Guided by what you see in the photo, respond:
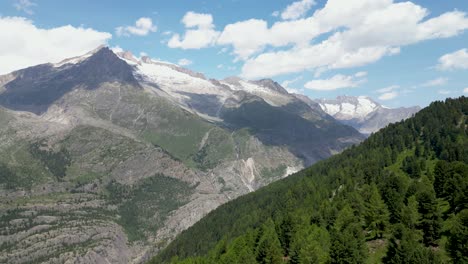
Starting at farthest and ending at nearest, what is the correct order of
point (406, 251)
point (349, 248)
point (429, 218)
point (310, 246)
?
point (310, 246)
point (429, 218)
point (349, 248)
point (406, 251)

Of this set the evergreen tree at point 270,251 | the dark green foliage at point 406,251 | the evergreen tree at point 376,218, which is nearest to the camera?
the dark green foliage at point 406,251

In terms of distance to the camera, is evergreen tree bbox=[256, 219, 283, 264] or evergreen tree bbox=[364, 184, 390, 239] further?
evergreen tree bbox=[364, 184, 390, 239]

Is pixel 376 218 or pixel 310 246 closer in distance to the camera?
pixel 310 246

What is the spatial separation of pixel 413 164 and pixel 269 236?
296 feet

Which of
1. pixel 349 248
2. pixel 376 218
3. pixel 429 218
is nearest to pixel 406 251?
pixel 349 248

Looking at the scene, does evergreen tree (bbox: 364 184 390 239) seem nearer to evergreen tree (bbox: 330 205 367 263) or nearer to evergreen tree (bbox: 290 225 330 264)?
evergreen tree (bbox: 330 205 367 263)

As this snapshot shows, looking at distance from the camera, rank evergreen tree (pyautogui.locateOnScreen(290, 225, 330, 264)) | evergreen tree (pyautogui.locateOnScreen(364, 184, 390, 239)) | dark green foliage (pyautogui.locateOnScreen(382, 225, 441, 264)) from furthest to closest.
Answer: evergreen tree (pyautogui.locateOnScreen(364, 184, 390, 239)) → evergreen tree (pyautogui.locateOnScreen(290, 225, 330, 264)) → dark green foliage (pyautogui.locateOnScreen(382, 225, 441, 264))

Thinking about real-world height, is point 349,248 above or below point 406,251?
below

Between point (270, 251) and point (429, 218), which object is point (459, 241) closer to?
point (429, 218)

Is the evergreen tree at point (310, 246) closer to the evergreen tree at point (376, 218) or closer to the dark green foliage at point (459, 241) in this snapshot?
the evergreen tree at point (376, 218)

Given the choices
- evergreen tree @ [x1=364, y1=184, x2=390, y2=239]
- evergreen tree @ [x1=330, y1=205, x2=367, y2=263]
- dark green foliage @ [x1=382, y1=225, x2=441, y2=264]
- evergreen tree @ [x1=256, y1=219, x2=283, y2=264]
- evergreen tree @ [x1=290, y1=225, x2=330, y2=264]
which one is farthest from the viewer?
evergreen tree @ [x1=364, y1=184, x2=390, y2=239]

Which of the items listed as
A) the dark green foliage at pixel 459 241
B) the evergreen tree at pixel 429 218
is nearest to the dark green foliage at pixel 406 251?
the evergreen tree at pixel 429 218

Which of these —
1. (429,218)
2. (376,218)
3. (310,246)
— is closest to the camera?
(429,218)

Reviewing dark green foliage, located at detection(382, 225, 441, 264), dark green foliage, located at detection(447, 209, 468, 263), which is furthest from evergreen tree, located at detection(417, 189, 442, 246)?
dark green foliage, located at detection(447, 209, 468, 263)
